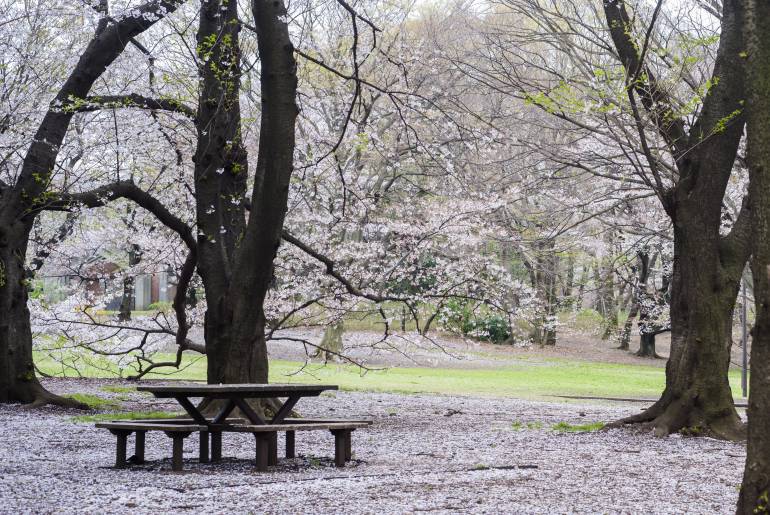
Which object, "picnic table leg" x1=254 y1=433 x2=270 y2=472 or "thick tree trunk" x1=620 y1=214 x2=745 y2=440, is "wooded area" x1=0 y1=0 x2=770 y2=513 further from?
"picnic table leg" x1=254 y1=433 x2=270 y2=472

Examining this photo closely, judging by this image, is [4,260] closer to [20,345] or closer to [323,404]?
[20,345]

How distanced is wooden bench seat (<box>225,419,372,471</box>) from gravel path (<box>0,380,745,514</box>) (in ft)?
0.52

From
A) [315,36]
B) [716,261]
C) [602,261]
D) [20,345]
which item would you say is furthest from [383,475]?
[602,261]

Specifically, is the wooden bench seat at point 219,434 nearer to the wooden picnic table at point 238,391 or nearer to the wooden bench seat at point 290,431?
the wooden bench seat at point 290,431

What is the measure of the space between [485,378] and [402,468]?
18015 millimetres

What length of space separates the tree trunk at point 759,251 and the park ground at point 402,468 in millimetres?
1234

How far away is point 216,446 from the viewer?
7.64 m

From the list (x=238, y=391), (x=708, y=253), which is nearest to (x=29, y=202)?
(x=238, y=391)

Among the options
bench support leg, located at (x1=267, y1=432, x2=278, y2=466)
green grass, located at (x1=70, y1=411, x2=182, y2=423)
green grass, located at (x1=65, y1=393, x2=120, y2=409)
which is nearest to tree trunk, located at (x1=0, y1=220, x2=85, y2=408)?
green grass, located at (x1=65, y1=393, x2=120, y2=409)

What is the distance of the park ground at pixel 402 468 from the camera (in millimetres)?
5477

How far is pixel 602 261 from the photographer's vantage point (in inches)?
1282

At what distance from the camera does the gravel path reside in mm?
5434

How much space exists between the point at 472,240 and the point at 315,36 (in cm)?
614

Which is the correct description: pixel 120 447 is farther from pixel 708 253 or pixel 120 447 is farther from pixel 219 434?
pixel 708 253
